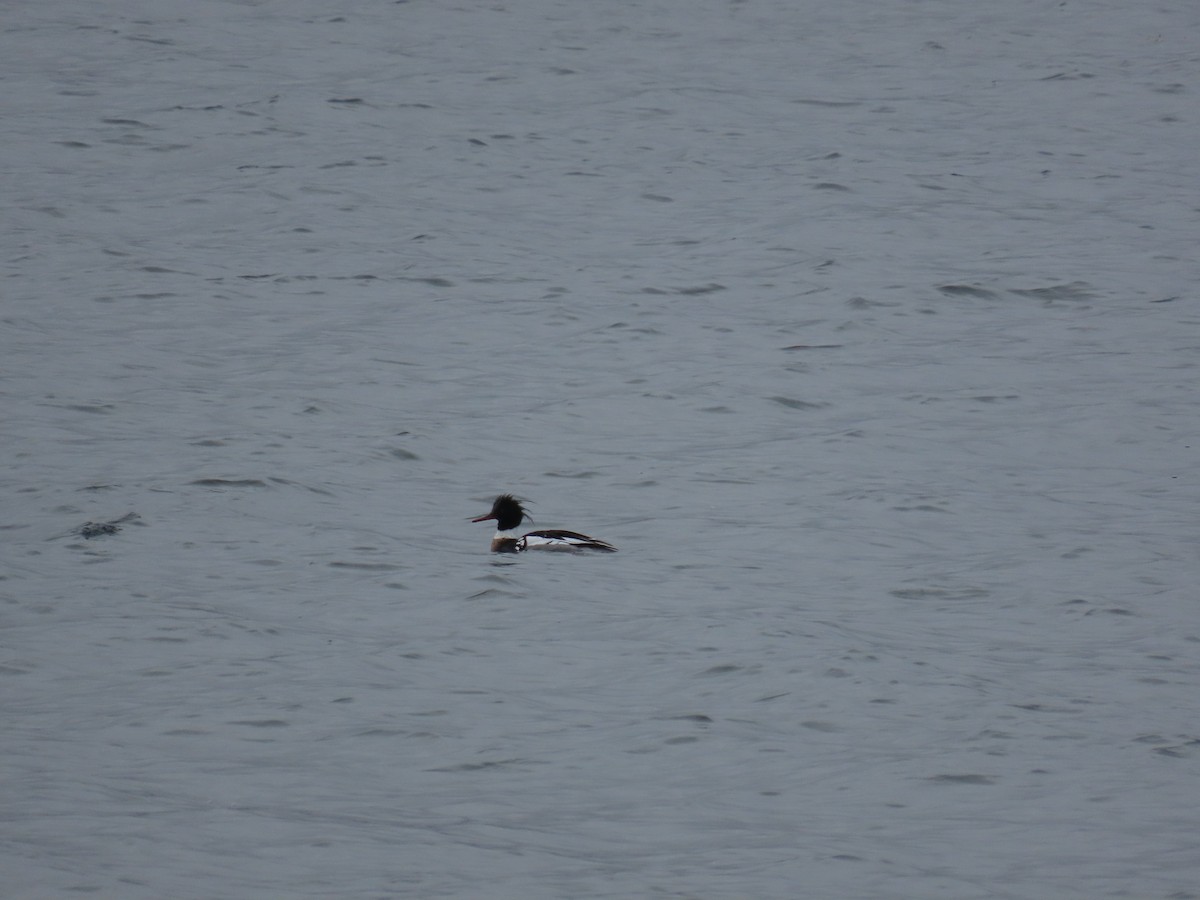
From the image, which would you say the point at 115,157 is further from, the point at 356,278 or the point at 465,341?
the point at 465,341

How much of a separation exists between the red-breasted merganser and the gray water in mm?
230

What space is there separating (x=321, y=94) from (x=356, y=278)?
716 centimetres

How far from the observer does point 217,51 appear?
90.7 feet

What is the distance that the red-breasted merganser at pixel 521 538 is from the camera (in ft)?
41.2

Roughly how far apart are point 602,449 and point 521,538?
8.83 feet

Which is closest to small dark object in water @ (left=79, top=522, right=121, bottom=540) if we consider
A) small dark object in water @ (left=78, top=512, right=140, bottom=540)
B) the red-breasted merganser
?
small dark object in water @ (left=78, top=512, right=140, bottom=540)

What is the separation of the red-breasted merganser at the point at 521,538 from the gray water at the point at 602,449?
230 mm

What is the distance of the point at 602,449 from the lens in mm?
15281

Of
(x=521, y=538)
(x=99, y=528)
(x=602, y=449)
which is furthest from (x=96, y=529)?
(x=602, y=449)

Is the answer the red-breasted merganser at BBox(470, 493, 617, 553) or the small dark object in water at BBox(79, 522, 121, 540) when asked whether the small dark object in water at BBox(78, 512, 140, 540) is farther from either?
the red-breasted merganser at BBox(470, 493, 617, 553)

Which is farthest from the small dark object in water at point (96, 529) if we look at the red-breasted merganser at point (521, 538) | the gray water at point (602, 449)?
the red-breasted merganser at point (521, 538)

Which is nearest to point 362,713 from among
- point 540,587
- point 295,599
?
point 295,599

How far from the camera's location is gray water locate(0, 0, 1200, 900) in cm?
815

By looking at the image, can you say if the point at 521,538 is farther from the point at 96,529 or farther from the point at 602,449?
the point at 96,529
